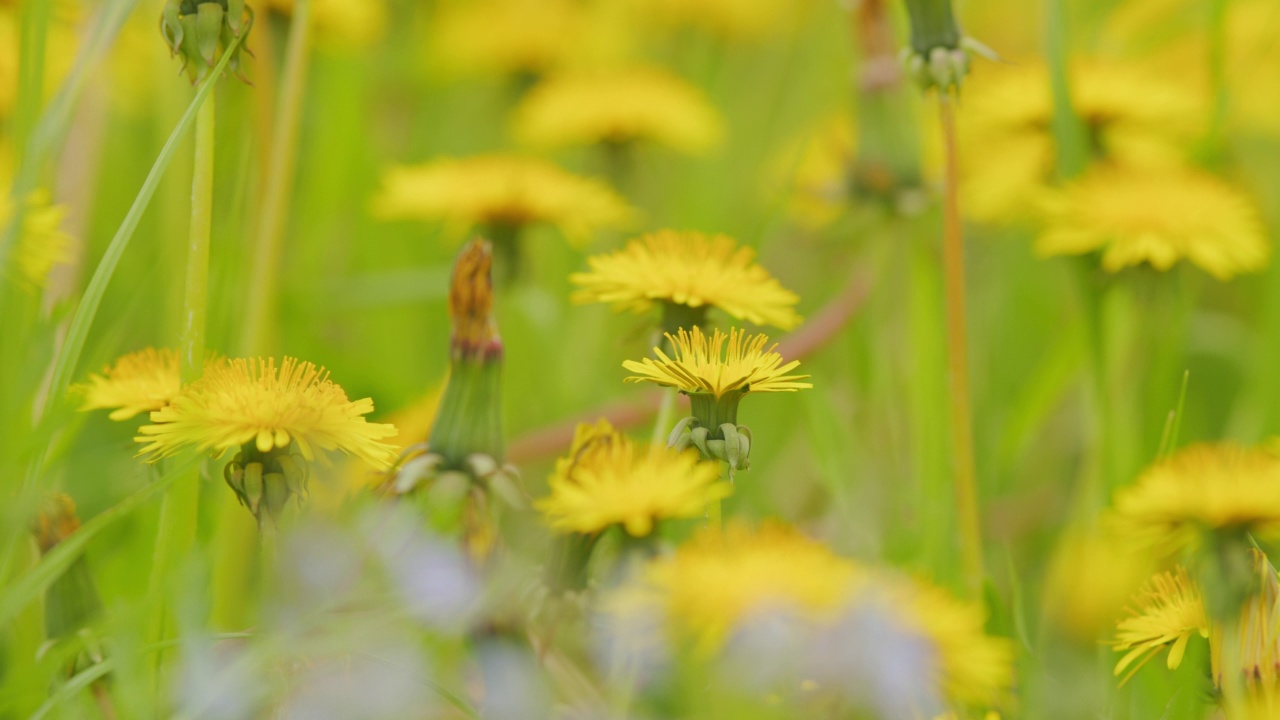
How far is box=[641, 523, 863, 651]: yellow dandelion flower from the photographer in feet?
1.09

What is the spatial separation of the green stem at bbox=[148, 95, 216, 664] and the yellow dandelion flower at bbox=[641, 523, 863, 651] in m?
0.19

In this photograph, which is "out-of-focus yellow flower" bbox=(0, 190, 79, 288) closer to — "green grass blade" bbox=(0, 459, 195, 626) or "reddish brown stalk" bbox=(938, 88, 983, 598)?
"green grass blade" bbox=(0, 459, 195, 626)

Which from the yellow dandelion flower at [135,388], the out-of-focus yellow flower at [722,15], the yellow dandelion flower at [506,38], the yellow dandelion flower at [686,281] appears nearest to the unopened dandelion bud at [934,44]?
the yellow dandelion flower at [686,281]

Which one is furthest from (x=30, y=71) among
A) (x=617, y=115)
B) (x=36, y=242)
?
(x=617, y=115)

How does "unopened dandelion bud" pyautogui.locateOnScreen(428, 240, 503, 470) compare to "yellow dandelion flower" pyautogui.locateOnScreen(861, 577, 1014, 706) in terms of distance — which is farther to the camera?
"unopened dandelion bud" pyautogui.locateOnScreen(428, 240, 503, 470)

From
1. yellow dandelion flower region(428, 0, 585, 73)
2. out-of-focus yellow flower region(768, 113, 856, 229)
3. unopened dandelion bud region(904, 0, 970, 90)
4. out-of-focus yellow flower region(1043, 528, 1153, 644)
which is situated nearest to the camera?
unopened dandelion bud region(904, 0, 970, 90)

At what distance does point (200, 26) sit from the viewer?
450mm

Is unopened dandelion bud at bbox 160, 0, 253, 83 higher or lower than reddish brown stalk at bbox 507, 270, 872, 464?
higher

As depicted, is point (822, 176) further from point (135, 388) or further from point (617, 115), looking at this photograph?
point (135, 388)

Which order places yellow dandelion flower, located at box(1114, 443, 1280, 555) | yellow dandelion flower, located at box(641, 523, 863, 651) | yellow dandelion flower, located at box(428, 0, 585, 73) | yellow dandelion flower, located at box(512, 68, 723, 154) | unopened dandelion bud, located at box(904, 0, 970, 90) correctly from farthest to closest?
yellow dandelion flower, located at box(428, 0, 585, 73) → yellow dandelion flower, located at box(512, 68, 723, 154) → unopened dandelion bud, located at box(904, 0, 970, 90) → yellow dandelion flower, located at box(1114, 443, 1280, 555) → yellow dandelion flower, located at box(641, 523, 863, 651)

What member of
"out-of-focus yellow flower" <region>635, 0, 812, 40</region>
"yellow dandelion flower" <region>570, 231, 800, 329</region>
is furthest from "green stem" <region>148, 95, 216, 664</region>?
"out-of-focus yellow flower" <region>635, 0, 812, 40</region>

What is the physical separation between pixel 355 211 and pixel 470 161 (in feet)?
1.13

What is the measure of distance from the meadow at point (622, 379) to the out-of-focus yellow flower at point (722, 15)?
0.03ft

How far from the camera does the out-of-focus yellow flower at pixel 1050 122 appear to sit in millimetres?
857
